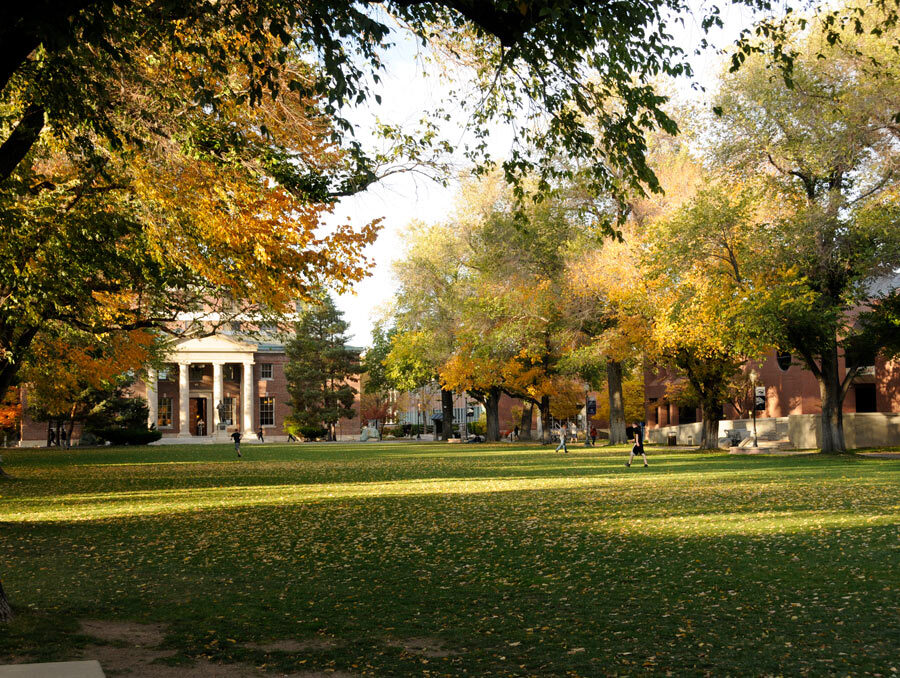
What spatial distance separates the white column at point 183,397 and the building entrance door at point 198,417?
1.42 m

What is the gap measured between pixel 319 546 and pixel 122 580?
122 inches

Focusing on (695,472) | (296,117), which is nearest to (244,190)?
(296,117)

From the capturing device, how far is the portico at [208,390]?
298ft

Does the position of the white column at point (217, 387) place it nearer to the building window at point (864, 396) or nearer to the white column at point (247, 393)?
the white column at point (247, 393)

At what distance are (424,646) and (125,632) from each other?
8.48ft

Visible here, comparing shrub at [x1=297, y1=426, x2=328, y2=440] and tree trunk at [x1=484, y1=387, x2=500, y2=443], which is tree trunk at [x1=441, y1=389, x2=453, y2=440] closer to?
tree trunk at [x1=484, y1=387, x2=500, y2=443]

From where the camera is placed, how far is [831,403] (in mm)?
34469

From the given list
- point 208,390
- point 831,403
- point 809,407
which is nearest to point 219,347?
point 208,390

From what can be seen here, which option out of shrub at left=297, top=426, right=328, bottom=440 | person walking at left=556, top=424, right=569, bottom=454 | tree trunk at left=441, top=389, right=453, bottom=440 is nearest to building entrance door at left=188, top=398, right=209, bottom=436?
shrub at left=297, top=426, right=328, bottom=440

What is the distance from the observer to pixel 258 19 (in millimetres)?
7793

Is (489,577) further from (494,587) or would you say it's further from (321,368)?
(321,368)

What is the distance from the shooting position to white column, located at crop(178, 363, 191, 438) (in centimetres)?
8919

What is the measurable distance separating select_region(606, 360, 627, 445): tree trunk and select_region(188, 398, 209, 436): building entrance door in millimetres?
55269

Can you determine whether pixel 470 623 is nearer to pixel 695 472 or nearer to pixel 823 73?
pixel 695 472
